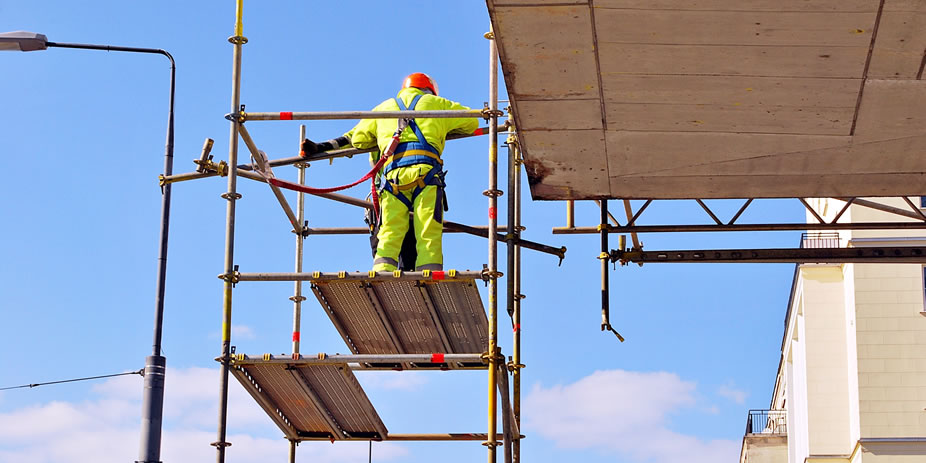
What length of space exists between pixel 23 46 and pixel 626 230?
6019 mm

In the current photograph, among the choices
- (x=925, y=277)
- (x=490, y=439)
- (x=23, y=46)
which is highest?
(x=925, y=277)

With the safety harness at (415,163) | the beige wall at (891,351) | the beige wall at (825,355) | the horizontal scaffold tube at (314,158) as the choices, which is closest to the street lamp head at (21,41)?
the horizontal scaffold tube at (314,158)

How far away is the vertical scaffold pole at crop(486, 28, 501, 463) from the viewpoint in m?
10.6

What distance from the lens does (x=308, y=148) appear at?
1280 cm

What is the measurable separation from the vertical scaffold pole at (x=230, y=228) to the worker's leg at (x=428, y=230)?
1.70m

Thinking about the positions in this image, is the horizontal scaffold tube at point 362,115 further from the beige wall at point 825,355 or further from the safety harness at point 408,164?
the beige wall at point 825,355

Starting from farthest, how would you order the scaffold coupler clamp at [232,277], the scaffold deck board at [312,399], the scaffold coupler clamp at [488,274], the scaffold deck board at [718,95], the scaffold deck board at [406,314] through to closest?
the scaffold deck board at [312,399], the scaffold deck board at [406,314], the scaffold coupler clamp at [232,277], the scaffold coupler clamp at [488,274], the scaffold deck board at [718,95]

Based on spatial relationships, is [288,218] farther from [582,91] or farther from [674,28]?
[674,28]

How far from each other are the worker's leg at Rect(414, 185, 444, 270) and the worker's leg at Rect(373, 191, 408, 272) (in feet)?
0.47

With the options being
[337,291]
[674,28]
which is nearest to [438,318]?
[337,291]

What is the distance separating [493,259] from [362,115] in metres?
1.68

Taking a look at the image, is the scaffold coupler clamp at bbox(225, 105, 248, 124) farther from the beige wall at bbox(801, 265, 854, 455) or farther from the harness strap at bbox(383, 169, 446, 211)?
the beige wall at bbox(801, 265, 854, 455)

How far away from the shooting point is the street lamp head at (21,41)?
13131mm

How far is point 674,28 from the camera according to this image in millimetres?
9117
